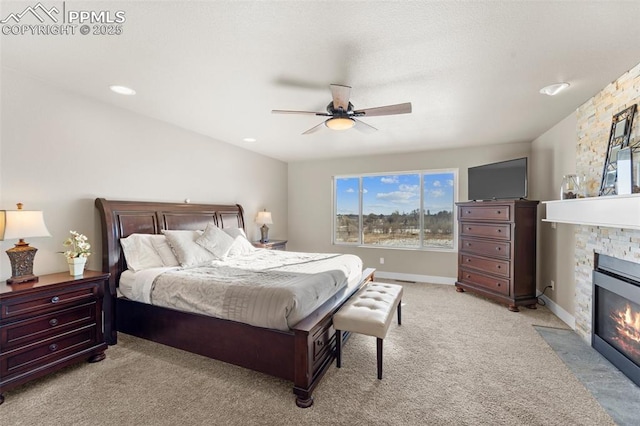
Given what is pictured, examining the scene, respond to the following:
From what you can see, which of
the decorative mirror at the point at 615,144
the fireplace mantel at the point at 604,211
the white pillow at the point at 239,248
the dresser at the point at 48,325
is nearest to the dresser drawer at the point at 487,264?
the fireplace mantel at the point at 604,211

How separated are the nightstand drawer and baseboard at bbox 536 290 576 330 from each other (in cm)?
128

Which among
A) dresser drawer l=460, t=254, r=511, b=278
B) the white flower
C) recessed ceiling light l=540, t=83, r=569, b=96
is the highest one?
recessed ceiling light l=540, t=83, r=569, b=96

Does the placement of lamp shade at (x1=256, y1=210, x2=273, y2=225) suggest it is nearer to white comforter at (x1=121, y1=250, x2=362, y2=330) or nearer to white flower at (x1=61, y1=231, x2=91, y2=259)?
white comforter at (x1=121, y1=250, x2=362, y2=330)

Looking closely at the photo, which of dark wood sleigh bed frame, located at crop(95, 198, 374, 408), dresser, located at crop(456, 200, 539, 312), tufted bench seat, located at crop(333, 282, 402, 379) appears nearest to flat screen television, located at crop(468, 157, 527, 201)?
dresser, located at crop(456, 200, 539, 312)

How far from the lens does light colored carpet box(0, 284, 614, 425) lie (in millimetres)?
1866

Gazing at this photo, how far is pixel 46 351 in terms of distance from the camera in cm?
222

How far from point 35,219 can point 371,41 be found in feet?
9.90

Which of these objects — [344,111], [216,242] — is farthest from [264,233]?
[344,111]

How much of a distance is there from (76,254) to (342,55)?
293 cm

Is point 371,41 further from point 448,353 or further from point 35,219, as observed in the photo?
A: point 35,219

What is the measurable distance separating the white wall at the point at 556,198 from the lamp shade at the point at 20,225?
543 centimetres

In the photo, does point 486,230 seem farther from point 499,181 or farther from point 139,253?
point 139,253

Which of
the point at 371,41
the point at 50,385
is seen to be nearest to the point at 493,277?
the point at 371,41

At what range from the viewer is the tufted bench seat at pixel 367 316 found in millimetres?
2248
